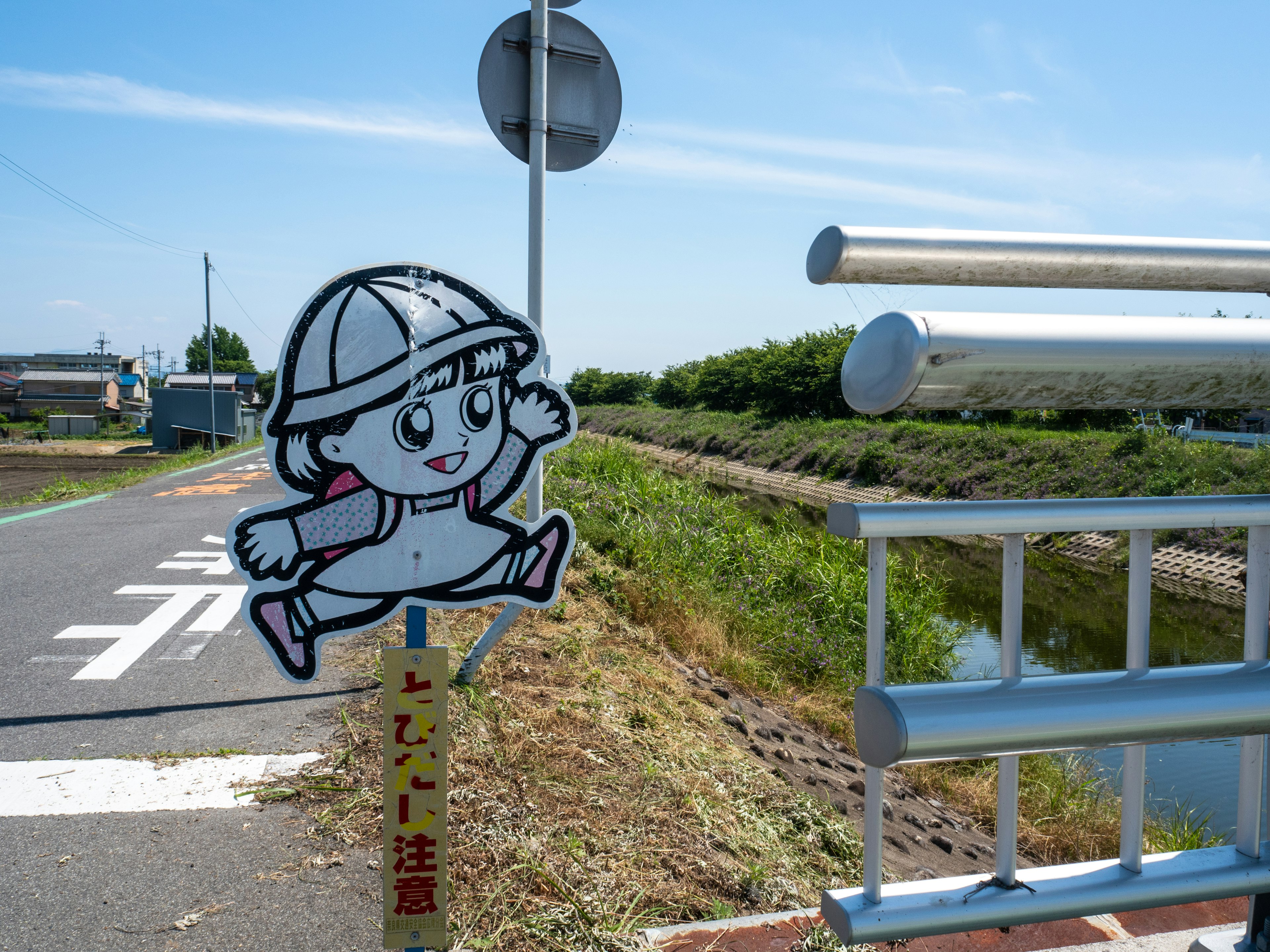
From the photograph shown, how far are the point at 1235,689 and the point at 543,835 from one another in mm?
2008

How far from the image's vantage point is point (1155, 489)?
14648 mm

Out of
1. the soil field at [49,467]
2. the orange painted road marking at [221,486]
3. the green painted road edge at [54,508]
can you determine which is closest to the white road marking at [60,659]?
the green painted road edge at [54,508]

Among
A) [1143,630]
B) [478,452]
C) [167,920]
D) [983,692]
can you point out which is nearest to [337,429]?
[478,452]

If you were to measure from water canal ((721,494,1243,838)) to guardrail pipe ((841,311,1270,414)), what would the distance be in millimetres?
4491

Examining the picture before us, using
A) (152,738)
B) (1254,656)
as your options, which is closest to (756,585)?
(152,738)

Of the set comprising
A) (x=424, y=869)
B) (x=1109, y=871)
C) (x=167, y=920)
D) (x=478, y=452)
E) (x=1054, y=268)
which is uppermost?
(x=1054, y=268)

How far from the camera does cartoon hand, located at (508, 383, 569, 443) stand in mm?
2197

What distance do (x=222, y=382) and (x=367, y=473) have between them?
5811cm

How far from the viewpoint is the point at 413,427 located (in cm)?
207

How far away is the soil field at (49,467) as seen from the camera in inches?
673

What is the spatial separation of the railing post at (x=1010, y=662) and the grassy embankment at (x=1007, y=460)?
10.8 m

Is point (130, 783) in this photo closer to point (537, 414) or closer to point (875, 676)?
point (537, 414)

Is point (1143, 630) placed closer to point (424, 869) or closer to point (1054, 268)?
point (1054, 268)

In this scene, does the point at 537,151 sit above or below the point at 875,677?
above
